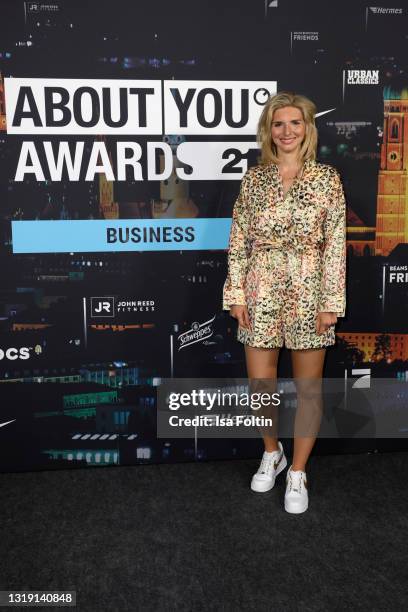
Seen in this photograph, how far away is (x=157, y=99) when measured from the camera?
2.58m

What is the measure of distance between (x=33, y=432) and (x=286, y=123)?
1663mm

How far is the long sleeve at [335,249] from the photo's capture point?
2.29 metres

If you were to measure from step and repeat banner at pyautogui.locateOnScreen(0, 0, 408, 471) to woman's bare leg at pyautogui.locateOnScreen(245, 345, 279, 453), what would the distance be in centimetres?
28

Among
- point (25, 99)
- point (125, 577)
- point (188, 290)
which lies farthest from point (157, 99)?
point (125, 577)

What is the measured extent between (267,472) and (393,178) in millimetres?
1344

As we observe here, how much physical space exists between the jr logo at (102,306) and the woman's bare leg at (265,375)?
24.5 inches

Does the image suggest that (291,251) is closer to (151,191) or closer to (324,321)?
(324,321)

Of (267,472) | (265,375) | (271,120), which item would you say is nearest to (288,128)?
(271,120)

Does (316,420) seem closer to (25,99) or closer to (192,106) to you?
(192,106)

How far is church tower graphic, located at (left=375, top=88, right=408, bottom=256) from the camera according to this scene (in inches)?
106

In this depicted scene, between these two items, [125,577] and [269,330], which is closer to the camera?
[125,577]

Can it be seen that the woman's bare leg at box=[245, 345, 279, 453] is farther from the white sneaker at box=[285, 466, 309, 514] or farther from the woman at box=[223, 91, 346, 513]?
the white sneaker at box=[285, 466, 309, 514]

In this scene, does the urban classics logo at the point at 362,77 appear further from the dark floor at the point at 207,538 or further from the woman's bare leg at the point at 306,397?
the dark floor at the point at 207,538

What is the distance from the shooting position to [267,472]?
2.59m
